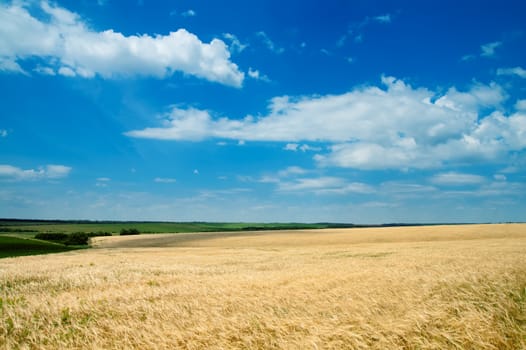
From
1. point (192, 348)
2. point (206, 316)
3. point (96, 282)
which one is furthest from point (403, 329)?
point (96, 282)

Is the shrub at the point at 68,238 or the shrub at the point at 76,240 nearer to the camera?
the shrub at the point at 76,240

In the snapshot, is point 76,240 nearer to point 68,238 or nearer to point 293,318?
point 68,238

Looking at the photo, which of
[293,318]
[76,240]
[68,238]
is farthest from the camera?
[68,238]

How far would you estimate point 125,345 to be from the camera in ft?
17.8

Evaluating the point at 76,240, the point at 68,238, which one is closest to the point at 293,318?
the point at 76,240

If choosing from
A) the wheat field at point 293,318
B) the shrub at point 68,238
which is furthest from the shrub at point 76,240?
the wheat field at point 293,318

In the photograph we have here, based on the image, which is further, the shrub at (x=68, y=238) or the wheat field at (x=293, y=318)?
the shrub at (x=68, y=238)

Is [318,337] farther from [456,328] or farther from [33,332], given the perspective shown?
[33,332]

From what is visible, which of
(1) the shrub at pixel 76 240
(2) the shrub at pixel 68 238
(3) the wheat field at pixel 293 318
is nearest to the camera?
(3) the wheat field at pixel 293 318

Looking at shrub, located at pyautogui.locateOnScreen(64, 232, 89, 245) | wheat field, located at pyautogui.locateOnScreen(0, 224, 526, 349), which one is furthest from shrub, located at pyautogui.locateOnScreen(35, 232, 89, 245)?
wheat field, located at pyautogui.locateOnScreen(0, 224, 526, 349)

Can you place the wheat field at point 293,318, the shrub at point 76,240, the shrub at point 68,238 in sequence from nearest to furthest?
the wheat field at point 293,318, the shrub at point 76,240, the shrub at point 68,238

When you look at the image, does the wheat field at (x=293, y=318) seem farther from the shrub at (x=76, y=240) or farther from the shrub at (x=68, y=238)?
the shrub at (x=68, y=238)

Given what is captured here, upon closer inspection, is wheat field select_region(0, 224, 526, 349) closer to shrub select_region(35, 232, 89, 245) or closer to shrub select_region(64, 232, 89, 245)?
shrub select_region(64, 232, 89, 245)

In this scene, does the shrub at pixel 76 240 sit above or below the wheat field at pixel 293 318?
below
